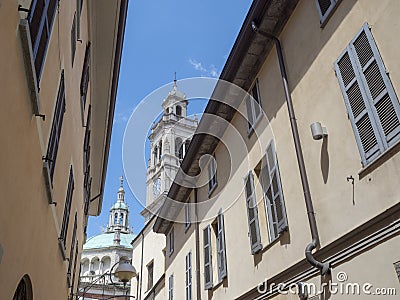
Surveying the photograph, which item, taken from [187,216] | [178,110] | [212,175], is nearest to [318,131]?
[212,175]

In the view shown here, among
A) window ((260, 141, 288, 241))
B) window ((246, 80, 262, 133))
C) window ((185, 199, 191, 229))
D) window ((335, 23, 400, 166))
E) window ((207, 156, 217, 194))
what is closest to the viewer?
window ((335, 23, 400, 166))

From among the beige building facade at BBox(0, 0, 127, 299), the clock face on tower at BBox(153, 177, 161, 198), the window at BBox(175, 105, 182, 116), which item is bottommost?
the beige building facade at BBox(0, 0, 127, 299)

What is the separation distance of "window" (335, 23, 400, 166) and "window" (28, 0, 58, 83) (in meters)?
4.35

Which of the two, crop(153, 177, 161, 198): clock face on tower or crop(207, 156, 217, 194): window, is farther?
crop(153, 177, 161, 198): clock face on tower

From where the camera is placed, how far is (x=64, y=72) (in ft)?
20.1

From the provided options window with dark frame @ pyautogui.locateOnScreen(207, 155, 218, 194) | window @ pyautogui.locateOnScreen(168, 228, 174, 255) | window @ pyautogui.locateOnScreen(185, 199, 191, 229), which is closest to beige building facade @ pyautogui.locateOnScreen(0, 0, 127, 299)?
window with dark frame @ pyautogui.locateOnScreen(207, 155, 218, 194)

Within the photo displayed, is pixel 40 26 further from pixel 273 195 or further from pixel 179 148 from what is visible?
pixel 179 148

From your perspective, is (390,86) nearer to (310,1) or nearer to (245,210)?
(310,1)

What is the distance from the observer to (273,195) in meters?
8.54

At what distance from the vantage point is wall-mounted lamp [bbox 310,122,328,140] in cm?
657

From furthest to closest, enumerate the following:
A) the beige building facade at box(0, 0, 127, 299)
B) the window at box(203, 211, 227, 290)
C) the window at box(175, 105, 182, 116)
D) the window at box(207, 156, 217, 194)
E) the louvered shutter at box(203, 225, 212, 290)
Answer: the window at box(175, 105, 182, 116) → the window at box(207, 156, 217, 194) → the louvered shutter at box(203, 225, 212, 290) → the window at box(203, 211, 227, 290) → the beige building facade at box(0, 0, 127, 299)

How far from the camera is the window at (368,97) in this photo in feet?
17.5

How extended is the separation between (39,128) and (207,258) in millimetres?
8856

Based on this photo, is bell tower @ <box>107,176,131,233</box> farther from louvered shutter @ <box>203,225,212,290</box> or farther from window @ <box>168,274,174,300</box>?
louvered shutter @ <box>203,225,212,290</box>
